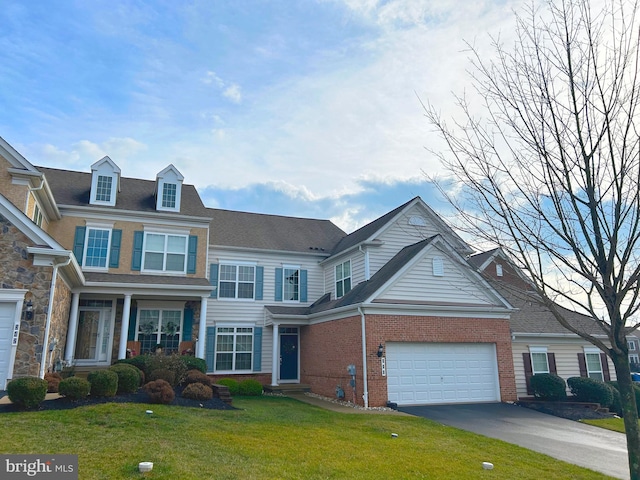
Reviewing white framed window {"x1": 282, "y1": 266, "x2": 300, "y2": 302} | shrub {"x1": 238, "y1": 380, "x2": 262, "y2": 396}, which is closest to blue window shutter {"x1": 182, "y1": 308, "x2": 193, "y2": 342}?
shrub {"x1": 238, "y1": 380, "x2": 262, "y2": 396}

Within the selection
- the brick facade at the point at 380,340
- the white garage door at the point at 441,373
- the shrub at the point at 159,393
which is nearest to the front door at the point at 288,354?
the brick facade at the point at 380,340

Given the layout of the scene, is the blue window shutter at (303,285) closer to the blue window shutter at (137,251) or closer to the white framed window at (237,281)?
the white framed window at (237,281)

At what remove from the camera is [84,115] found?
1292cm

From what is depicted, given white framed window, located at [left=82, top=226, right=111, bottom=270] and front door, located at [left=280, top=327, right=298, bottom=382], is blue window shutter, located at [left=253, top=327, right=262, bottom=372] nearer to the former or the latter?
front door, located at [left=280, top=327, right=298, bottom=382]

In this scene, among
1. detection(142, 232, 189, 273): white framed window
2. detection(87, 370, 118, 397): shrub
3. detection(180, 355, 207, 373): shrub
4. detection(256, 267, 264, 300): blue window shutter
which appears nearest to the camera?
detection(87, 370, 118, 397): shrub

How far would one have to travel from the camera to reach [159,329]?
1809 cm

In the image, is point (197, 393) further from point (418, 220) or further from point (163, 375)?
point (418, 220)

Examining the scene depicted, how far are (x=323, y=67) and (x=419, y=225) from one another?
10254 mm

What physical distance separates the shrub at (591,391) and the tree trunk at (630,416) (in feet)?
41.1

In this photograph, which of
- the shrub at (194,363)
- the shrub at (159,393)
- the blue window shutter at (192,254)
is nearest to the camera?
the shrub at (159,393)

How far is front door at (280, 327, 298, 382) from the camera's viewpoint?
20234 millimetres

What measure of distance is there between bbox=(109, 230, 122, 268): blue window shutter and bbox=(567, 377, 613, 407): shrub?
18217mm

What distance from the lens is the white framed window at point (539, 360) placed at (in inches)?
717

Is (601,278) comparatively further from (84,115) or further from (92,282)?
(92,282)
